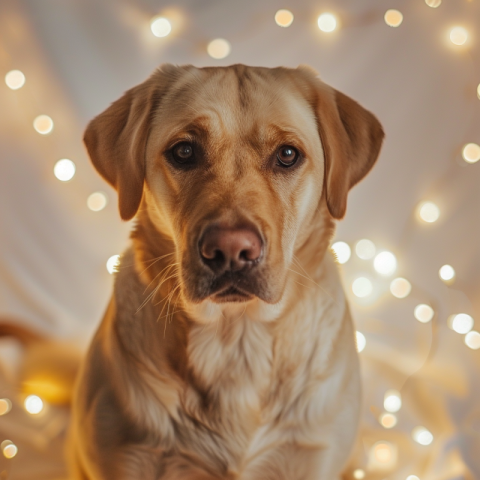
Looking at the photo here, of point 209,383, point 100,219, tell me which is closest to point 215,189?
point 209,383

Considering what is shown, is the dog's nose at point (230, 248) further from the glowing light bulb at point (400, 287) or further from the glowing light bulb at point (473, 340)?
the glowing light bulb at point (473, 340)

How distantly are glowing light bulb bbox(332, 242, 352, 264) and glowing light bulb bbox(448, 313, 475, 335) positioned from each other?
56 cm

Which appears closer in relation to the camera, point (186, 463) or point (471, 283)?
point (186, 463)

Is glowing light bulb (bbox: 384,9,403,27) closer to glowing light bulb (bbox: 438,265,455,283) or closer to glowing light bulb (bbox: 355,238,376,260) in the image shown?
glowing light bulb (bbox: 355,238,376,260)

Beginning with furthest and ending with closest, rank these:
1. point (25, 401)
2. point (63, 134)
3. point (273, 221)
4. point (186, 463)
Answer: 1. point (63, 134)
2. point (25, 401)
3. point (186, 463)
4. point (273, 221)

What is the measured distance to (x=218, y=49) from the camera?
2754 mm

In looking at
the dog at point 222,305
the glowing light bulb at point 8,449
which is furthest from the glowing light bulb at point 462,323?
the glowing light bulb at point 8,449

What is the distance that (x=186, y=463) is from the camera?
73.0 inches

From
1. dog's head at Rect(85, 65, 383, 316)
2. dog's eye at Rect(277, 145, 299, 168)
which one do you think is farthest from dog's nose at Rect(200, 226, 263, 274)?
dog's eye at Rect(277, 145, 299, 168)

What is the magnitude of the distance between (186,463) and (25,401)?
110 centimetres

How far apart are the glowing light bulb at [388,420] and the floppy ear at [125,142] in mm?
1537

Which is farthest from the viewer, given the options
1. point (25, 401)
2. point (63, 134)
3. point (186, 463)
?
point (63, 134)

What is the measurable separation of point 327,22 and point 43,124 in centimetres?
133

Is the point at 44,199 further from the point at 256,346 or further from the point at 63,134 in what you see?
the point at 256,346
